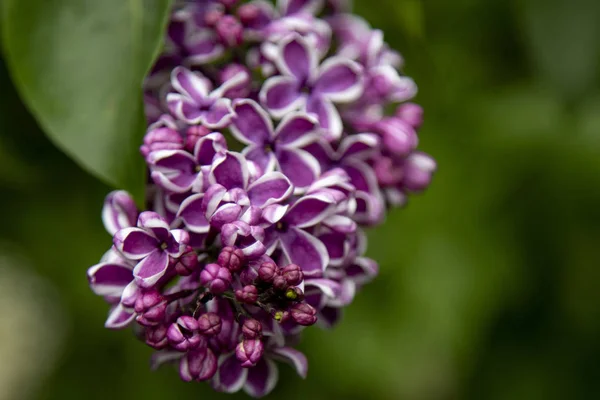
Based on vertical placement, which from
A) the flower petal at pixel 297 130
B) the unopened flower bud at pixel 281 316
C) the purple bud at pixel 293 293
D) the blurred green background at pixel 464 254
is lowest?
the blurred green background at pixel 464 254

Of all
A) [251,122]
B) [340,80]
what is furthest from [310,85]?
[251,122]

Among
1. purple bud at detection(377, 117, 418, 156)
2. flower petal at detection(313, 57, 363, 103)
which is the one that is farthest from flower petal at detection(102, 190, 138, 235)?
purple bud at detection(377, 117, 418, 156)

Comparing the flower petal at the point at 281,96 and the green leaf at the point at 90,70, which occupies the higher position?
the flower petal at the point at 281,96

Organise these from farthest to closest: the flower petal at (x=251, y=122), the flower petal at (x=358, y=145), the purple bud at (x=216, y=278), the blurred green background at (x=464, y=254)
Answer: the blurred green background at (x=464, y=254) → the flower petal at (x=358, y=145) → the flower petal at (x=251, y=122) → the purple bud at (x=216, y=278)

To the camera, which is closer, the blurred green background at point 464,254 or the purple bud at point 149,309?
the purple bud at point 149,309

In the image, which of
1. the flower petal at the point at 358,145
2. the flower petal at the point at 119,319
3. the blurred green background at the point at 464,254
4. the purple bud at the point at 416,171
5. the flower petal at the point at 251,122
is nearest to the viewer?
the flower petal at the point at 119,319

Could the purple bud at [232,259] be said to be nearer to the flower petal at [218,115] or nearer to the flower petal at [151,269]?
the flower petal at [151,269]

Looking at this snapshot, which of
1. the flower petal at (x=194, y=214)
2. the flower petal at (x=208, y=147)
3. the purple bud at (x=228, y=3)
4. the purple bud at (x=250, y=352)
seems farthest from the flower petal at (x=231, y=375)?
the purple bud at (x=228, y=3)
